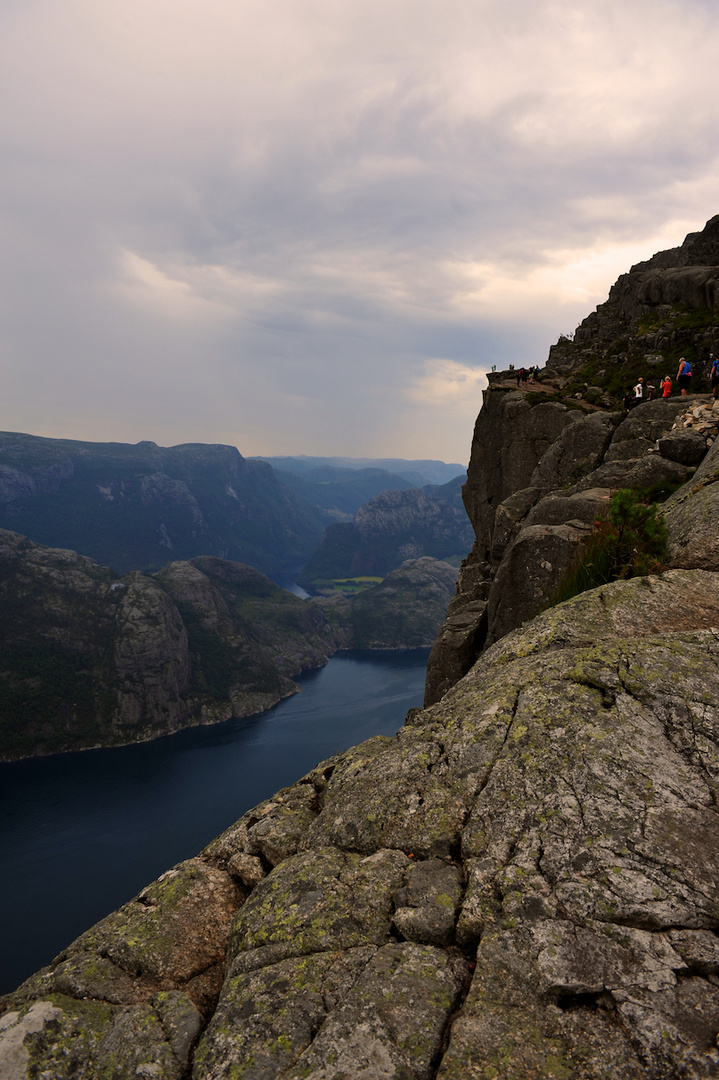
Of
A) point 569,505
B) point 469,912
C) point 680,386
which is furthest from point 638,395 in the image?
point 469,912

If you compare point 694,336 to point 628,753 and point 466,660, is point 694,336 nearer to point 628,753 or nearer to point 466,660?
point 466,660

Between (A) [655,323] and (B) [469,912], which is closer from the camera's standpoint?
(B) [469,912]

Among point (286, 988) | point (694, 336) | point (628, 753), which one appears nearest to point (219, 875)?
point (286, 988)

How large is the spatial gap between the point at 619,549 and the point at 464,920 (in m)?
13.2

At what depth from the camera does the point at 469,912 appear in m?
8.13

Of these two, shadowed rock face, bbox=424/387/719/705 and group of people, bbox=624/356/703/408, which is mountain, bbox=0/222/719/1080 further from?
group of people, bbox=624/356/703/408

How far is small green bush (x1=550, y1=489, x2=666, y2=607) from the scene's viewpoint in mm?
16719

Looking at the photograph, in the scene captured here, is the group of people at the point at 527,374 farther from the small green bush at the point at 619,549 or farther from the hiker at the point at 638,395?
the small green bush at the point at 619,549

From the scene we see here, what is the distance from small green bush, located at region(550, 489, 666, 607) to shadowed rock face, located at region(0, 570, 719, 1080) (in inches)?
195

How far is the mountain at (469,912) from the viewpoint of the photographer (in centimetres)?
666

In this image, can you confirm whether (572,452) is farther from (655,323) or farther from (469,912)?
(655,323)

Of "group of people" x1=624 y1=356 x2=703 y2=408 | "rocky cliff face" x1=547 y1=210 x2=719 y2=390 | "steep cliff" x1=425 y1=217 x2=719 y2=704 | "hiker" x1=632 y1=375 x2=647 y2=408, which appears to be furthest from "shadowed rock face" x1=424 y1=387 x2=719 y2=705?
"rocky cliff face" x1=547 y1=210 x2=719 y2=390

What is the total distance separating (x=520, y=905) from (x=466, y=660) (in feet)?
70.0

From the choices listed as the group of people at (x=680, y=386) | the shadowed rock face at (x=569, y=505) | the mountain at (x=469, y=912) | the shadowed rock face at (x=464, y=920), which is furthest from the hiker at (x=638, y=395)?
the shadowed rock face at (x=464, y=920)
